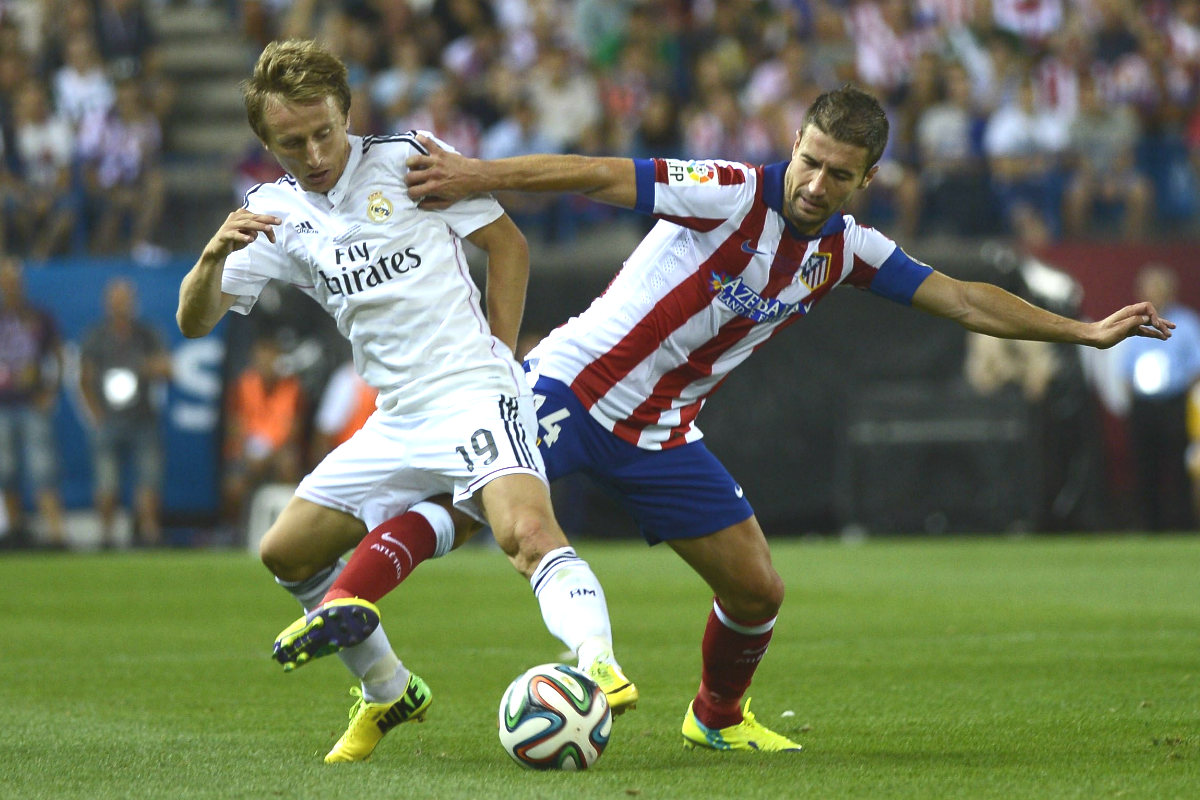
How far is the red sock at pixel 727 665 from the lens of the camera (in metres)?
5.79

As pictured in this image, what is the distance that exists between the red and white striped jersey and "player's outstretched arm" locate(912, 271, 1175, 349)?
82 millimetres

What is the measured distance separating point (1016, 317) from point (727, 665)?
4.94 feet

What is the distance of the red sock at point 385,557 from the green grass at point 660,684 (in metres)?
0.53

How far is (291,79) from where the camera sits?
198 inches

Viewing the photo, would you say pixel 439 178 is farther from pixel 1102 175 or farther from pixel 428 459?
pixel 1102 175

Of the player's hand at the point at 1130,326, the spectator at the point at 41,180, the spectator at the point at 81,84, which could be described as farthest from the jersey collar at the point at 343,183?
the spectator at the point at 81,84

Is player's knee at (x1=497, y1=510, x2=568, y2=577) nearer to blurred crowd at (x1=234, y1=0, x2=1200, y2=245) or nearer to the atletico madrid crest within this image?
the atletico madrid crest

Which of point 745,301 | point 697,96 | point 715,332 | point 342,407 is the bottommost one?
point 342,407

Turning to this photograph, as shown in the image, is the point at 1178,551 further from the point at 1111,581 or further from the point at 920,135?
the point at 920,135

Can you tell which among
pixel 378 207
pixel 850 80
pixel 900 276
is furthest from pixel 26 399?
pixel 900 276

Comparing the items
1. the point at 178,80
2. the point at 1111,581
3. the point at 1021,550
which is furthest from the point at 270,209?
the point at 178,80

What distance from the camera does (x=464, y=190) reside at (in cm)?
521

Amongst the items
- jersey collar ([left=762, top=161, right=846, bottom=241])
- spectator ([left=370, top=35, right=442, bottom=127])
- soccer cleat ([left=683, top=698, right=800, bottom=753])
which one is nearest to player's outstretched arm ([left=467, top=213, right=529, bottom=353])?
jersey collar ([left=762, top=161, right=846, bottom=241])

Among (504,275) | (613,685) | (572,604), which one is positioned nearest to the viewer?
(613,685)
